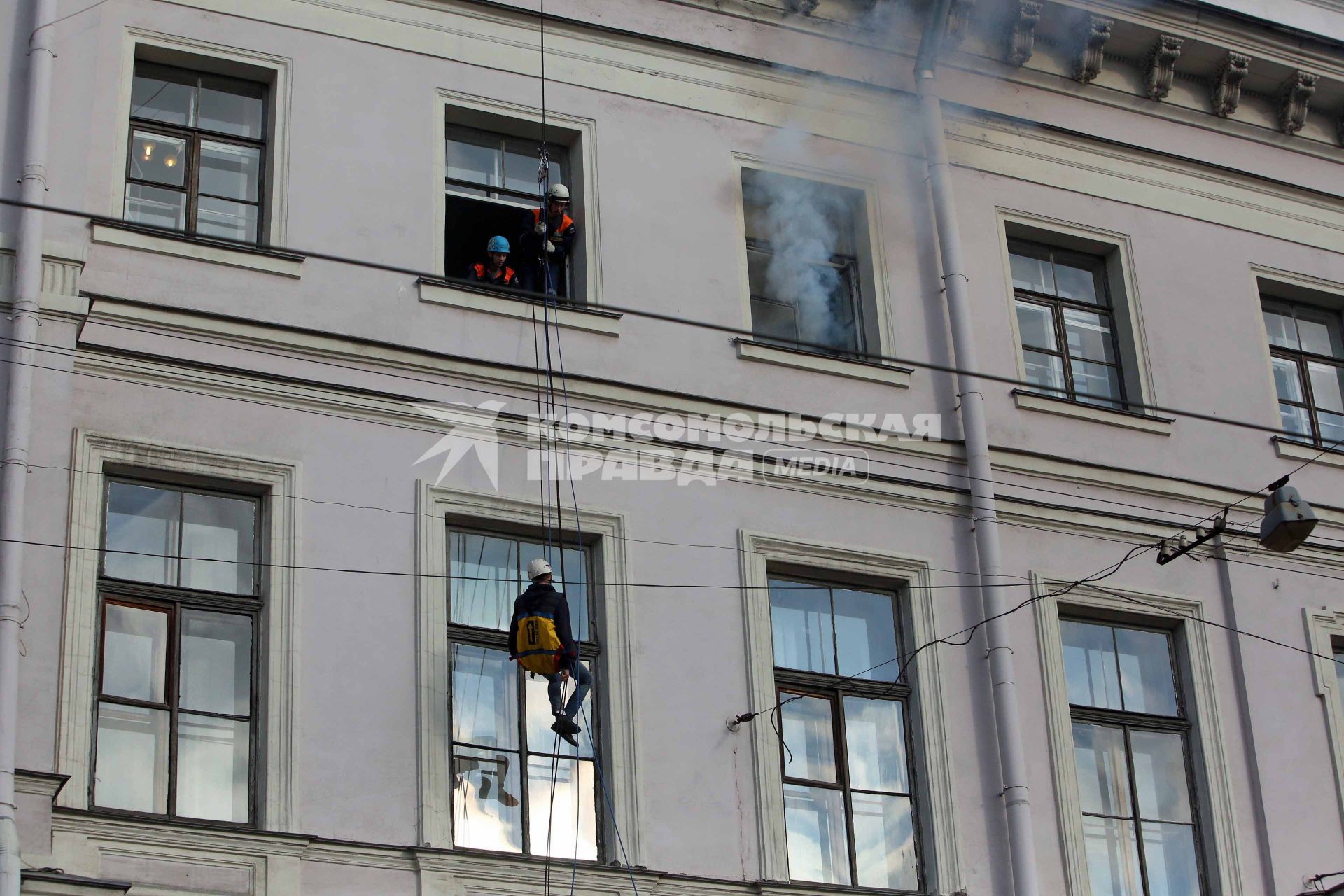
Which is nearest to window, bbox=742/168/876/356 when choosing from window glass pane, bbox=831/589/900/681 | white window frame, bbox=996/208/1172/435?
white window frame, bbox=996/208/1172/435

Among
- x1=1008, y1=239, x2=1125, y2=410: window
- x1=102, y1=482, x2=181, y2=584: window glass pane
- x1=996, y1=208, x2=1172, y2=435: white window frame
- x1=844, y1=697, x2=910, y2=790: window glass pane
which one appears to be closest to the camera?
x1=102, y1=482, x2=181, y2=584: window glass pane

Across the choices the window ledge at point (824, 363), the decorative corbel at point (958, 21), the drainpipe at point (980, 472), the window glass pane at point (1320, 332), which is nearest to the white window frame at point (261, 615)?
the window ledge at point (824, 363)

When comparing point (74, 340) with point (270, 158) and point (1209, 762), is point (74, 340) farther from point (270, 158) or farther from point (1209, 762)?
point (1209, 762)

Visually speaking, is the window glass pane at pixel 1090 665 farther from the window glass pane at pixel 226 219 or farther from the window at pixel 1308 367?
the window glass pane at pixel 226 219

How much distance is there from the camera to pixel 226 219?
49.3 feet

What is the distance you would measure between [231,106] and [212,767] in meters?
5.02

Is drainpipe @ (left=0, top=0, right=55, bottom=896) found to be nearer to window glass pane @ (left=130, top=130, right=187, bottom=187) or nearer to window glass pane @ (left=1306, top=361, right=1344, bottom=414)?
window glass pane @ (left=130, top=130, right=187, bottom=187)

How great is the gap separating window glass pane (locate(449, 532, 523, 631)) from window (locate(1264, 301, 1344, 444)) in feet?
24.0

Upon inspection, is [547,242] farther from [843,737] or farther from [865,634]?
[843,737]

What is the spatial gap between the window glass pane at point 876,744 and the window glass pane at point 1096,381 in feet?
12.1

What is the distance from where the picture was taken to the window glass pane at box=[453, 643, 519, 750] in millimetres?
13969

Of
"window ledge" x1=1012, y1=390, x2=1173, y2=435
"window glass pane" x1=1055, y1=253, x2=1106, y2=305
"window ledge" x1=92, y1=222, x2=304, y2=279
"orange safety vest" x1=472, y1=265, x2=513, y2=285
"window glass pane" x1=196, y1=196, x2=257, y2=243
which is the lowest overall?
"window ledge" x1=1012, y1=390, x2=1173, y2=435

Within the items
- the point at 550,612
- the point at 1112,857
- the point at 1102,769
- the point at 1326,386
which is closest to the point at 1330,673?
the point at 1102,769

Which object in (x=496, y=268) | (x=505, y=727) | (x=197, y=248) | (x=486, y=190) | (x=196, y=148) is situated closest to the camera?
(x=505, y=727)
